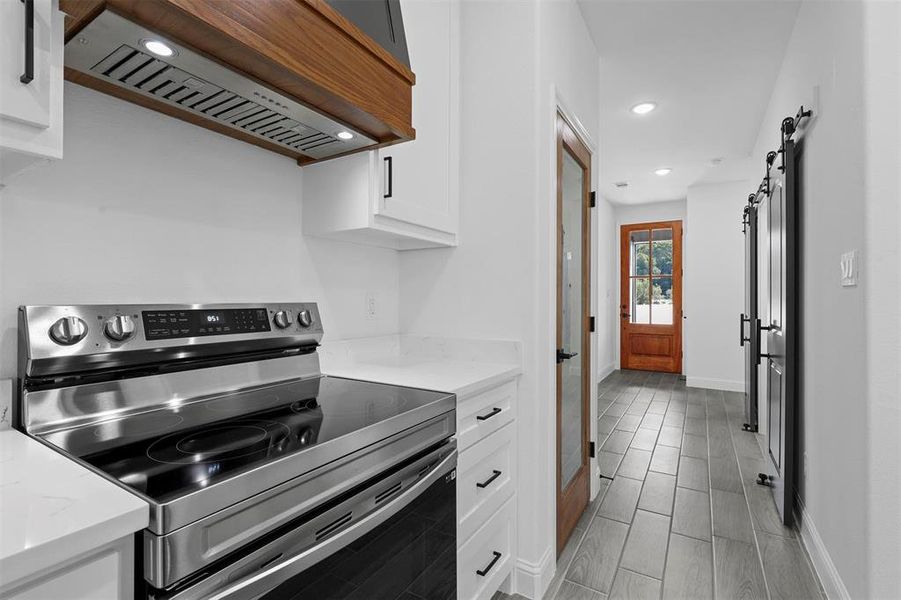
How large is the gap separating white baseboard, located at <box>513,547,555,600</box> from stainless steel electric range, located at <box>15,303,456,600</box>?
0.56m

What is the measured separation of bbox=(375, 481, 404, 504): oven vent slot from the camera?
3.48 ft

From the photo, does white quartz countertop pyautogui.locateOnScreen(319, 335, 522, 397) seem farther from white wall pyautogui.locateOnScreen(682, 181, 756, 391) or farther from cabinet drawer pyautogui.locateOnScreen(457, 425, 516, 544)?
white wall pyautogui.locateOnScreen(682, 181, 756, 391)

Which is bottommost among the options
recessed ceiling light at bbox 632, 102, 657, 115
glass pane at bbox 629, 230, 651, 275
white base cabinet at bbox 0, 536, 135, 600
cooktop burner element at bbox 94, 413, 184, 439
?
white base cabinet at bbox 0, 536, 135, 600

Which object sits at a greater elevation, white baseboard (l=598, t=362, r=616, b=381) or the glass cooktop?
the glass cooktop

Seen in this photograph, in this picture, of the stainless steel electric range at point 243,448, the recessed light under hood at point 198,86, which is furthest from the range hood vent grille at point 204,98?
the stainless steel electric range at point 243,448

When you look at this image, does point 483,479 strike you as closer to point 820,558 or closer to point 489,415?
point 489,415

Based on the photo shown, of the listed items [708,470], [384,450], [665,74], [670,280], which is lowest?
[708,470]

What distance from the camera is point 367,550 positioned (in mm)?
1018

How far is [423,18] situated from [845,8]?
1603mm

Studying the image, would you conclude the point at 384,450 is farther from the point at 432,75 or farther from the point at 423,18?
the point at 423,18

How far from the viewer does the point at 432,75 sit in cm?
186

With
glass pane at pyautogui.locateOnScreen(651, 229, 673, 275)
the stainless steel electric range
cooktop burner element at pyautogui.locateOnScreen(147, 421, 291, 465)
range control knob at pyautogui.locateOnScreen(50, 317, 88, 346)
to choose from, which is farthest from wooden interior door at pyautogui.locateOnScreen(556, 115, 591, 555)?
glass pane at pyautogui.locateOnScreen(651, 229, 673, 275)

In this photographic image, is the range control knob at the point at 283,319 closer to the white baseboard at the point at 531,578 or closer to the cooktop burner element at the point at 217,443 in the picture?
the cooktop burner element at the point at 217,443

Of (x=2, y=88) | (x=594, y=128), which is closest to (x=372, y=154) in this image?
(x=2, y=88)
